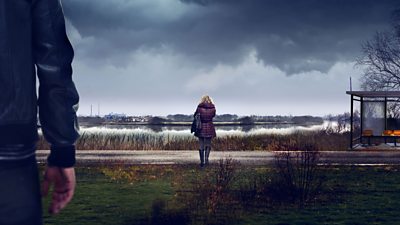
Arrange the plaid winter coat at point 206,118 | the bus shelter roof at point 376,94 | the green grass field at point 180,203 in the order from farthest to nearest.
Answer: the bus shelter roof at point 376,94 < the plaid winter coat at point 206,118 < the green grass field at point 180,203

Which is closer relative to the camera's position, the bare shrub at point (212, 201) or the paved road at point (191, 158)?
the bare shrub at point (212, 201)

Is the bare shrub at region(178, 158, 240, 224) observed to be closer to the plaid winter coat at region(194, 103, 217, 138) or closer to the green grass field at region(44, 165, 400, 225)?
the green grass field at region(44, 165, 400, 225)

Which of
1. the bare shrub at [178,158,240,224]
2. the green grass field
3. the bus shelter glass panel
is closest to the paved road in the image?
the green grass field

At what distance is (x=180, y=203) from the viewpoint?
28.1ft

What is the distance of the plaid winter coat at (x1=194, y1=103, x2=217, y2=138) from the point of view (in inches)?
512

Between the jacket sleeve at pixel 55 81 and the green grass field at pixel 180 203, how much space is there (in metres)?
4.57

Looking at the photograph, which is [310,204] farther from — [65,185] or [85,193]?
[65,185]

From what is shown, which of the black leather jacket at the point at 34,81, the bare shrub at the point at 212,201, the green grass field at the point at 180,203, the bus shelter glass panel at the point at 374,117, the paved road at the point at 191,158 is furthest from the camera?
the bus shelter glass panel at the point at 374,117

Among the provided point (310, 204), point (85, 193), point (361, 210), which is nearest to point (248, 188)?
point (310, 204)

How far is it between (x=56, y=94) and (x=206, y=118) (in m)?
10.3

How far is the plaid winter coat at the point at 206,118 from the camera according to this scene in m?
13.0

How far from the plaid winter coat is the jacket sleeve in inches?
396

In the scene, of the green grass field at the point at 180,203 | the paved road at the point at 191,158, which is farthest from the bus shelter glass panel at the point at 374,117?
the green grass field at the point at 180,203

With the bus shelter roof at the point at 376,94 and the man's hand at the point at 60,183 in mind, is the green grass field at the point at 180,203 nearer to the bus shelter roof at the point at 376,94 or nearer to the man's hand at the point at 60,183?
the man's hand at the point at 60,183
